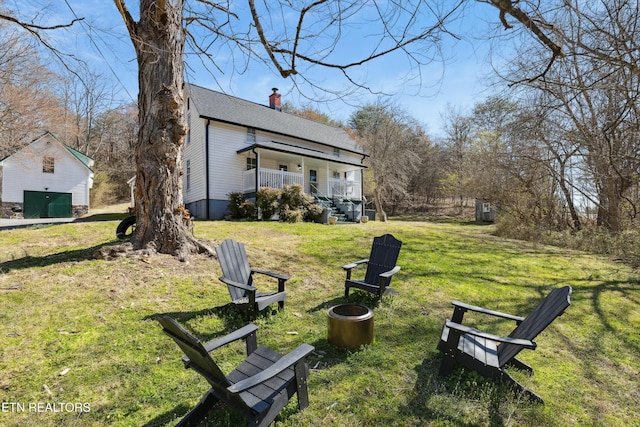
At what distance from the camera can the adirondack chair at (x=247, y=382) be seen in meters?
1.94

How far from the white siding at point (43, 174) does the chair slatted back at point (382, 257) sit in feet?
70.5

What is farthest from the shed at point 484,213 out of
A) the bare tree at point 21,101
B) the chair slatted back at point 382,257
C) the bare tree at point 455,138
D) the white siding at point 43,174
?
the white siding at point 43,174

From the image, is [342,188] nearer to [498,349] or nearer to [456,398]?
[498,349]

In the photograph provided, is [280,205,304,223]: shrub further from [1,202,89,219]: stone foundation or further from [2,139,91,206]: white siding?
[1,202,89,219]: stone foundation

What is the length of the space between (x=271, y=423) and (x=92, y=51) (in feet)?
14.2

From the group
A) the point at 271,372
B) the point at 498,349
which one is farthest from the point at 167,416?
the point at 498,349

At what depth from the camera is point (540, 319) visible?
8.80 ft

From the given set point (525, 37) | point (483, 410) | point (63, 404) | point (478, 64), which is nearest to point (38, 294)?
point (63, 404)

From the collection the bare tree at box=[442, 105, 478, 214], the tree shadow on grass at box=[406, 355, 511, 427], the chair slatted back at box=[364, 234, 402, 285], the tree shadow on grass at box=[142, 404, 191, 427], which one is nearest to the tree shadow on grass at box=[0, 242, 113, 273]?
the tree shadow on grass at box=[142, 404, 191, 427]

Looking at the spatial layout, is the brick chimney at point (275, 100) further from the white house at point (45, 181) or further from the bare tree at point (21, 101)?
the white house at point (45, 181)

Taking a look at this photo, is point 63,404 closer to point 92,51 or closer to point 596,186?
point 92,51

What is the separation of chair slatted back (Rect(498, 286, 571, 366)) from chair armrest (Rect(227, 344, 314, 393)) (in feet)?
5.85

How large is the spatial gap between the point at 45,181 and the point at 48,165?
39.9 inches

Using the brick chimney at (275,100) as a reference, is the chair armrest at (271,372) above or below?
below
